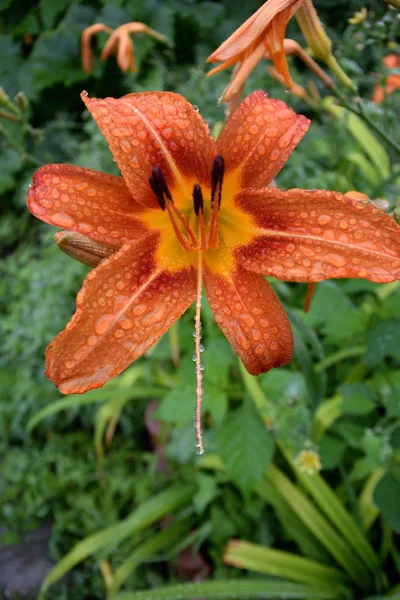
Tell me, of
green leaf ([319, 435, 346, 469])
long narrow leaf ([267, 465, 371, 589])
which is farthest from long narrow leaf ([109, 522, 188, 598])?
green leaf ([319, 435, 346, 469])

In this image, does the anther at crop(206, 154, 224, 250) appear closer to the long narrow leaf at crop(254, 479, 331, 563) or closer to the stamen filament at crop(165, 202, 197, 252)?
the stamen filament at crop(165, 202, 197, 252)

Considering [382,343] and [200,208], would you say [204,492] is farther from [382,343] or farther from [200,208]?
[200,208]

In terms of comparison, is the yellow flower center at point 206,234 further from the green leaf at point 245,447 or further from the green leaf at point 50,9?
the green leaf at point 50,9

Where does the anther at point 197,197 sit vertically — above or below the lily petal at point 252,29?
below

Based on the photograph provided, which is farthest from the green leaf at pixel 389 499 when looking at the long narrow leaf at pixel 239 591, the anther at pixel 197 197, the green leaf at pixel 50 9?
the green leaf at pixel 50 9

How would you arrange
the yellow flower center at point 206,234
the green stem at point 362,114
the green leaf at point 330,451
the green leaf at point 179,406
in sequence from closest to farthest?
the yellow flower center at point 206,234 → the green stem at point 362,114 → the green leaf at point 330,451 → the green leaf at point 179,406

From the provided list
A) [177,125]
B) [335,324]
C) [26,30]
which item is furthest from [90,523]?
[26,30]

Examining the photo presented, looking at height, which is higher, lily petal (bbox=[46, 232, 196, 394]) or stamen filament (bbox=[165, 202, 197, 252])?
stamen filament (bbox=[165, 202, 197, 252])
